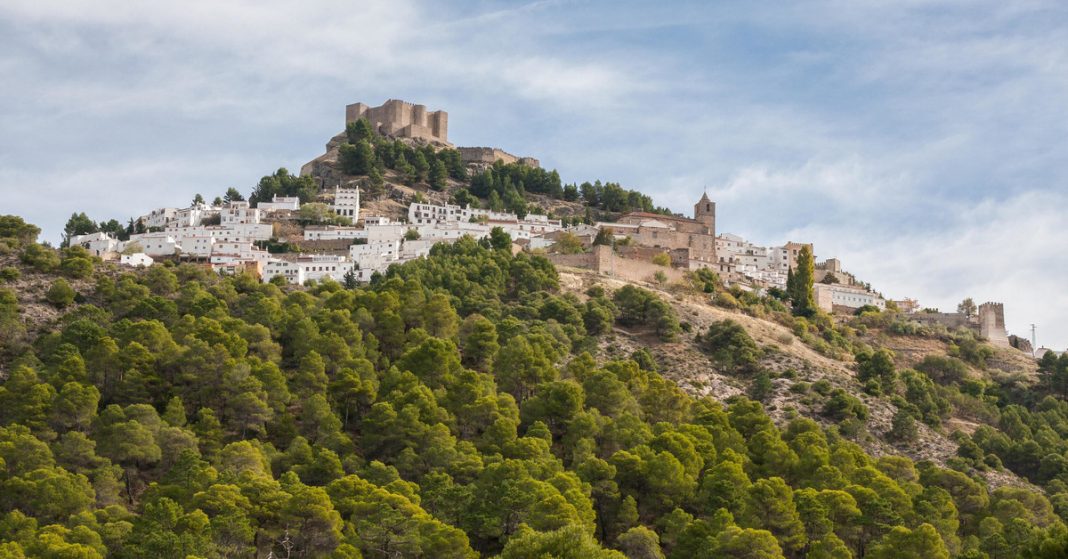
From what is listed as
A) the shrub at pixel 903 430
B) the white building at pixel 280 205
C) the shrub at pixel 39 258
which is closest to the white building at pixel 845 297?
the shrub at pixel 903 430

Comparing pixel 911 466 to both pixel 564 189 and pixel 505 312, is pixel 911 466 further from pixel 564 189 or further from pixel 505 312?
pixel 564 189

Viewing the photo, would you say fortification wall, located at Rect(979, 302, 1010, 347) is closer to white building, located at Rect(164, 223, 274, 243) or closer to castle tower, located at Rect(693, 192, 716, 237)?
castle tower, located at Rect(693, 192, 716, 237)

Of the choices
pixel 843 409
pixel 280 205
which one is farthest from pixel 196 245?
pixel 843 409

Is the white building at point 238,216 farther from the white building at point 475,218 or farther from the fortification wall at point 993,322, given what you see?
the fortification wall at point 993,322

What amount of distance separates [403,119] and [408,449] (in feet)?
238

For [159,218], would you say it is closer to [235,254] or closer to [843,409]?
[235,254]

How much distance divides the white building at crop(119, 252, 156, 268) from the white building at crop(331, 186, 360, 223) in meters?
19.9

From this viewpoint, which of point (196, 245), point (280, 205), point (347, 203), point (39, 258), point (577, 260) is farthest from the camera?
point (347, 203)

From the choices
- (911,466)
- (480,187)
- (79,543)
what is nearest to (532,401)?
(911,466)

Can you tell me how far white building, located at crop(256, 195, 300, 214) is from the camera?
314 ft

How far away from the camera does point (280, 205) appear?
96375 mm

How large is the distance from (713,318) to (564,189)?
43013 mm

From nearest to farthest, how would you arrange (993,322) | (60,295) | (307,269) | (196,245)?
(60,295), (307,269), (196,245), (993,322)

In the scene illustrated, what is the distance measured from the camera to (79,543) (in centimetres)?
3681
